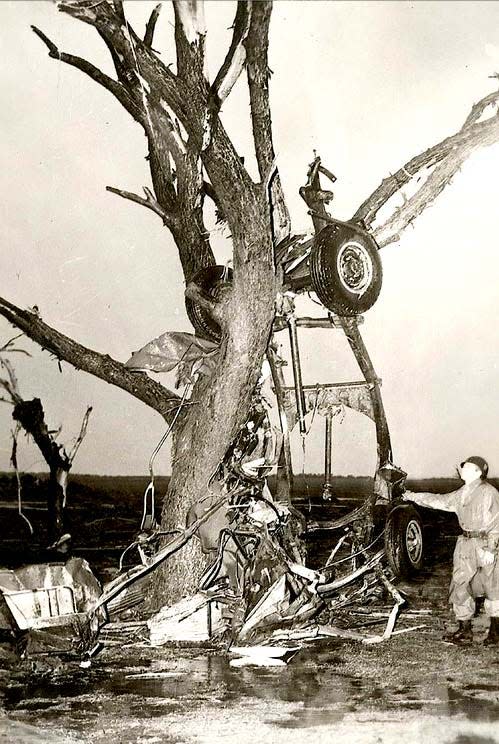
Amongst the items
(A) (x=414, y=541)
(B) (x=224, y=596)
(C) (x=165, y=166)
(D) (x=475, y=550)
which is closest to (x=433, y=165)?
(C) (x=165, y=166)

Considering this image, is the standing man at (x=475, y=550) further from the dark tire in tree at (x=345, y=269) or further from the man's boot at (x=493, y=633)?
the dark tire in tree at (x=345, y=269)

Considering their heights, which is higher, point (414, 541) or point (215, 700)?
point (414, 541)

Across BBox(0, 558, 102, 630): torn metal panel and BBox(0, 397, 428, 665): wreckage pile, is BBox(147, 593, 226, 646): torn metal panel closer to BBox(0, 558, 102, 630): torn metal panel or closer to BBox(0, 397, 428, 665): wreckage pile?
BBox(0, 397, 428, 665): wreckage pile

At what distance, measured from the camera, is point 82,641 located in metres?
5.72

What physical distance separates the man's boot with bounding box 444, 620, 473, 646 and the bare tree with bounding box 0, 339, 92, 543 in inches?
218

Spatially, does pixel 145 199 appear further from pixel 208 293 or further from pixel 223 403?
pixel 223 403

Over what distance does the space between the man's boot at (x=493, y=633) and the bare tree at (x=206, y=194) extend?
2.83 m

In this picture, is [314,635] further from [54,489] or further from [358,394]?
[54,489]

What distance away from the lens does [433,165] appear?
7.57m

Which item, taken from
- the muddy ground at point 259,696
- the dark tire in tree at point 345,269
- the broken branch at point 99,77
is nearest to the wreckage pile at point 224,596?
the muddy ground at point 259,696

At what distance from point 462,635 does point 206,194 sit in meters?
5.50

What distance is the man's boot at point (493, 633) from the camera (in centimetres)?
596

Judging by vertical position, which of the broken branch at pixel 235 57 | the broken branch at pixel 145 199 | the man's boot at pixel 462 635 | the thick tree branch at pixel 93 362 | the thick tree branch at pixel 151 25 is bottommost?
the man's boot at pixel 462 635

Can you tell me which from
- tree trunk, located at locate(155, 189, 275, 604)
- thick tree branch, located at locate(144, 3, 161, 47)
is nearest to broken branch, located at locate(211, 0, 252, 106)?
thick tree branch, located at locate(144, 3, 161, 47)
